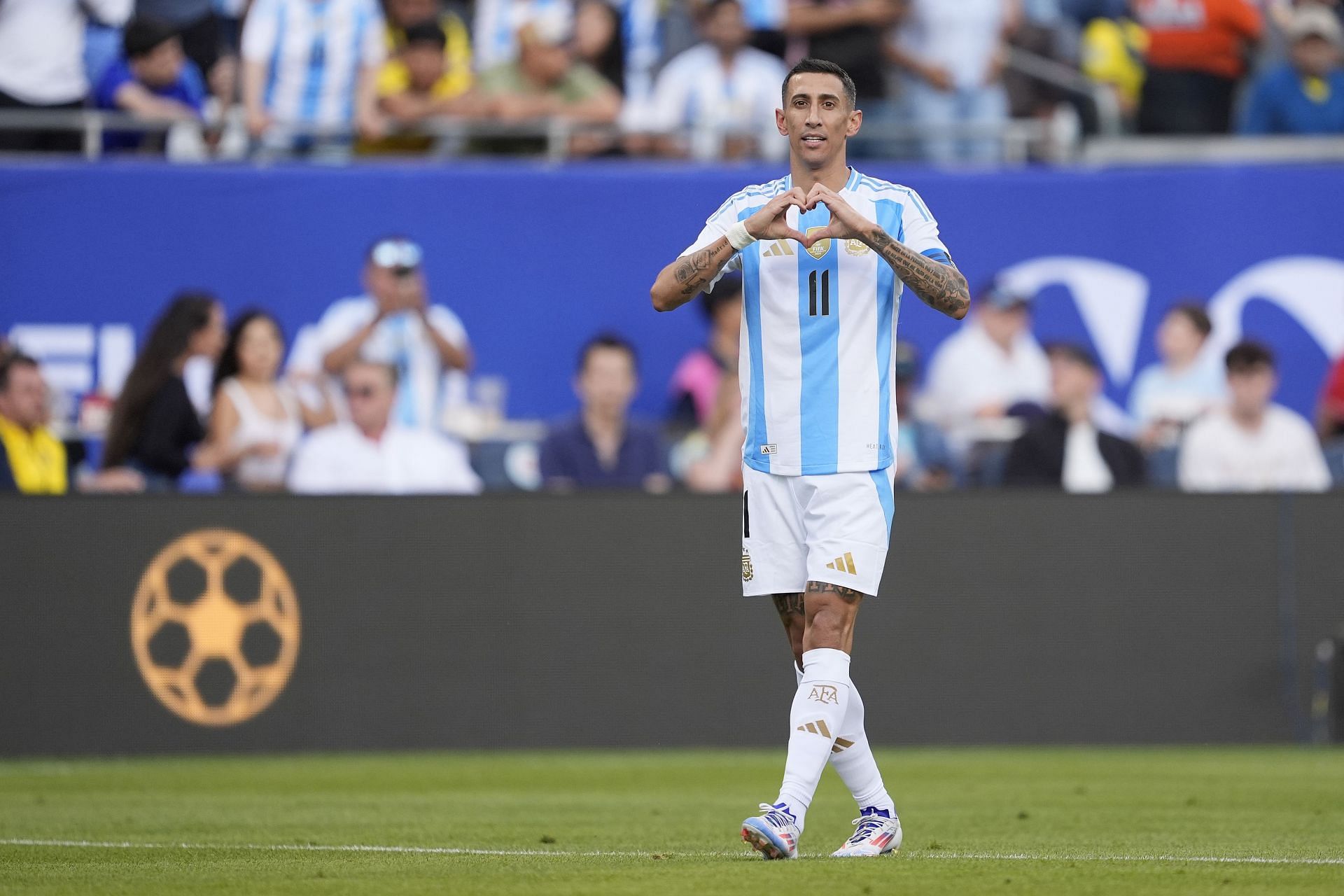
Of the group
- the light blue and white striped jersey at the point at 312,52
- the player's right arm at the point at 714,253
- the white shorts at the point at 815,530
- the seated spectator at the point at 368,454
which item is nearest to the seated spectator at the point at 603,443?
the seated spectator at the point at 368,454

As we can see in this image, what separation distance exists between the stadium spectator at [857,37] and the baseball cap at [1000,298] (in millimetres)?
1823

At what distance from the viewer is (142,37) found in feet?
52.1

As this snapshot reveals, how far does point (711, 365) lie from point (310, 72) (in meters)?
3.76

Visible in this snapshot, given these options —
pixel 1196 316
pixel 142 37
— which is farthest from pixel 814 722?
pixel 142 37

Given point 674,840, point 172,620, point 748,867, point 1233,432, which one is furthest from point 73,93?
point 748,867

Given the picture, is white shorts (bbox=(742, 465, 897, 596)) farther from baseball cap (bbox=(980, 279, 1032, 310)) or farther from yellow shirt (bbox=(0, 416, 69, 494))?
baseball cap (bbox=(980, 279, 1032, 310))

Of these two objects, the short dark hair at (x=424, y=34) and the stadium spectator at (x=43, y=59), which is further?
the short dark hair at (x=424, y=34)

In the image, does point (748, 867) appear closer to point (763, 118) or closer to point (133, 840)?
point (133, 840)

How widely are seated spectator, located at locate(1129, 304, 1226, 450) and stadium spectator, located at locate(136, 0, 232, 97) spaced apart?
7206 mm

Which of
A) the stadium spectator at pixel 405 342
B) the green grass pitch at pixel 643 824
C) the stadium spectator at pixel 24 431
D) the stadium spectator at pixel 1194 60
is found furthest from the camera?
the stadium spectator at pixel 1194 60

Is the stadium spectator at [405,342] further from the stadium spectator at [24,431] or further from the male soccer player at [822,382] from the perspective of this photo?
the male soccer player at [822,382]

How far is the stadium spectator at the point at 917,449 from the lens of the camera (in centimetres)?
1455

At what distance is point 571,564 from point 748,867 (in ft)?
22.7

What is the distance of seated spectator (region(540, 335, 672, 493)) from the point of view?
13.8m
